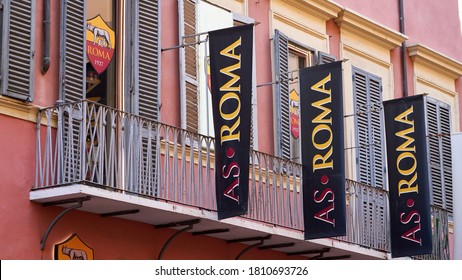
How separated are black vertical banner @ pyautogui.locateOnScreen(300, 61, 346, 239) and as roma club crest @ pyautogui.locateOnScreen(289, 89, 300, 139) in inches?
69.4

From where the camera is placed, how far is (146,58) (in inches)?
679

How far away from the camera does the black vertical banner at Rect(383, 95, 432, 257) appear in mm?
19766

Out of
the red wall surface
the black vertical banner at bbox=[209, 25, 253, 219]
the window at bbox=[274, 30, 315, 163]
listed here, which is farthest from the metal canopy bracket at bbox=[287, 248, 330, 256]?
the red wall surface

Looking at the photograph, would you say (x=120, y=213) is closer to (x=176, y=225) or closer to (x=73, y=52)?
(x=176, y=225)

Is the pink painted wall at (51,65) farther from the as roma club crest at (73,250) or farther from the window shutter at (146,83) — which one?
the as roma club crest at (73,250)

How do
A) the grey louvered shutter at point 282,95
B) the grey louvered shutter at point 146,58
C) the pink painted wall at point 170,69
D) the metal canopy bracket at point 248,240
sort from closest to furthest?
the grey louvered shutter at point 146,58 < the pink painted wall at point 170,69 < the metal canopy bracket at point 248,240 < the grey louvered shutter at point 282,95

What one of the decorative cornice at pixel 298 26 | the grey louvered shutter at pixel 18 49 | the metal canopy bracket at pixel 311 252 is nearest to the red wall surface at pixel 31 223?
the grey louvered shutter at pixel 18 49

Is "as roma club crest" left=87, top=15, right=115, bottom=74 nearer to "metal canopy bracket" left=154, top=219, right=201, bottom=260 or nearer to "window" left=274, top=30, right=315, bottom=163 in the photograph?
"metal canopy bracket" left=154, top=219, right=201, bottom=260

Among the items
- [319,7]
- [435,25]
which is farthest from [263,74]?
[435,25]

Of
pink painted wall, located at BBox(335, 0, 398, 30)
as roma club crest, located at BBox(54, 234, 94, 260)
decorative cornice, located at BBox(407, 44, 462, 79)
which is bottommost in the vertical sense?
as roma club crest, located at BBox(54, 234, 94, 260)

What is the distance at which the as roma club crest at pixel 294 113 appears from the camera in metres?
20.1

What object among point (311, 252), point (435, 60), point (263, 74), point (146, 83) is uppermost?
point (435, 60)

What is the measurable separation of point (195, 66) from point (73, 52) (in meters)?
2.53

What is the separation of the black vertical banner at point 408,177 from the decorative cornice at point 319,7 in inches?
80.2
